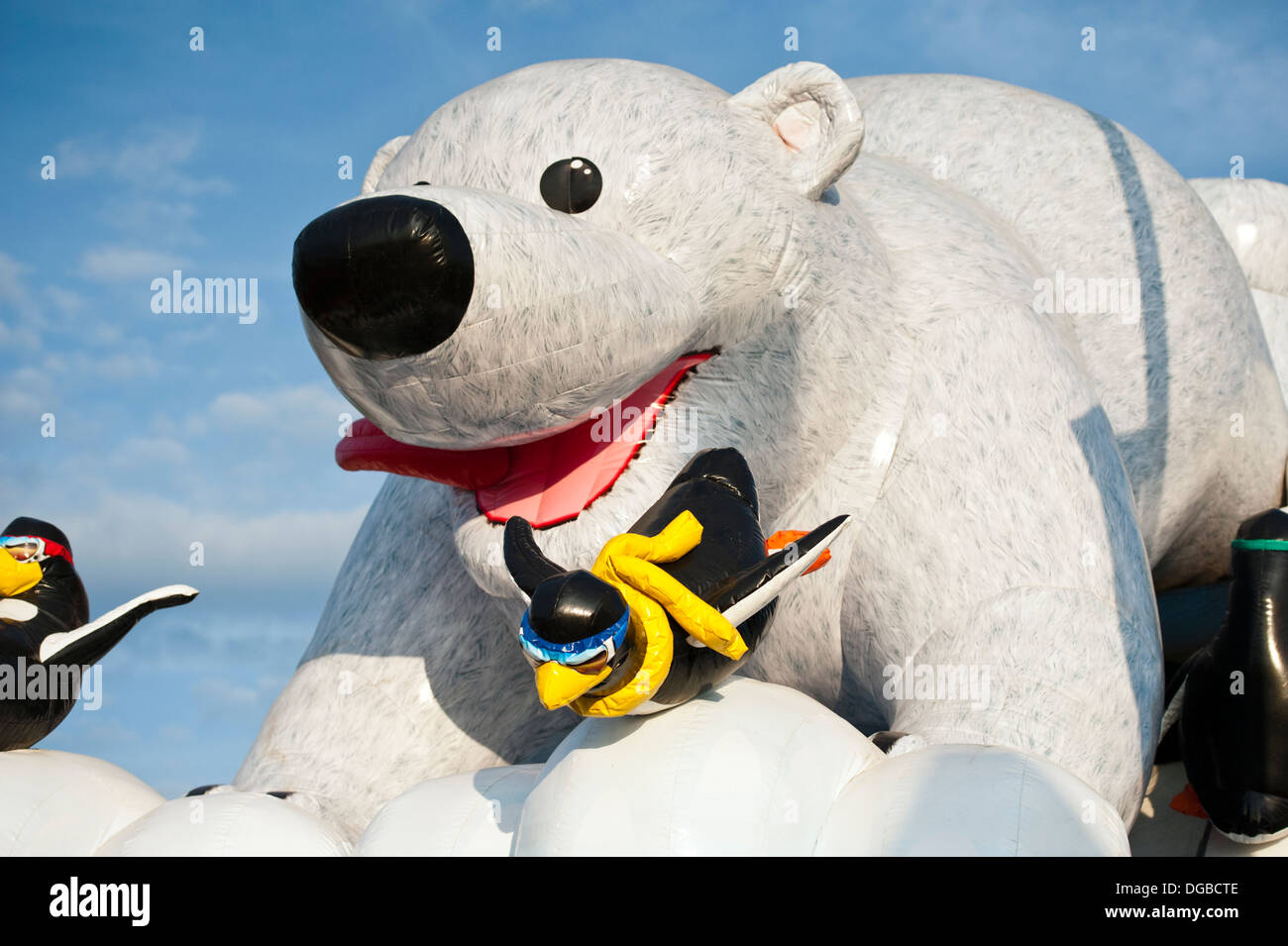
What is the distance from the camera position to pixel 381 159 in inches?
102

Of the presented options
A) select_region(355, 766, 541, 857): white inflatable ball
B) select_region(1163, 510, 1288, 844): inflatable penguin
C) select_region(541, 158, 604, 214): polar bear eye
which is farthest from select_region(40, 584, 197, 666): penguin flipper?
select_region(1163, 510, 1288, 844): inflatable penguin

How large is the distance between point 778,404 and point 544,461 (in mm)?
416

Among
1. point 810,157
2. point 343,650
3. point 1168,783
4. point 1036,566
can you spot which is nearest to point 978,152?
point 810,157

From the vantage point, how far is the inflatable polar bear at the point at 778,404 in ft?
6.27

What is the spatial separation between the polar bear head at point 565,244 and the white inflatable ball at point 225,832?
65 centimetres

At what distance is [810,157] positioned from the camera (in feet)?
7.62

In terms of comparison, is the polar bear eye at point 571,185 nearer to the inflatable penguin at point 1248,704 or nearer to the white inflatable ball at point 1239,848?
the inflatable penguin at point 1248,704

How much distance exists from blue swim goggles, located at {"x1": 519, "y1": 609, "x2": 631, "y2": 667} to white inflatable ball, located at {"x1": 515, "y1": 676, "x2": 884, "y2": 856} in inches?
8.1

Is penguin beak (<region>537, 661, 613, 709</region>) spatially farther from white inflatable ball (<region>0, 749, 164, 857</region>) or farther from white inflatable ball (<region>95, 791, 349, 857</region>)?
white inflatable ball (<region>0, 749, 164, 857</region>)

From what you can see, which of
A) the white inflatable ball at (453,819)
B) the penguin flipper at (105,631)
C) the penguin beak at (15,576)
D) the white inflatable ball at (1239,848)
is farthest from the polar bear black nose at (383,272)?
the white inflatable ball at (1239,848)

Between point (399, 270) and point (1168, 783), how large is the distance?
1.99 meters

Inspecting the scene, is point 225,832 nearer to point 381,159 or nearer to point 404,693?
point 404,693
